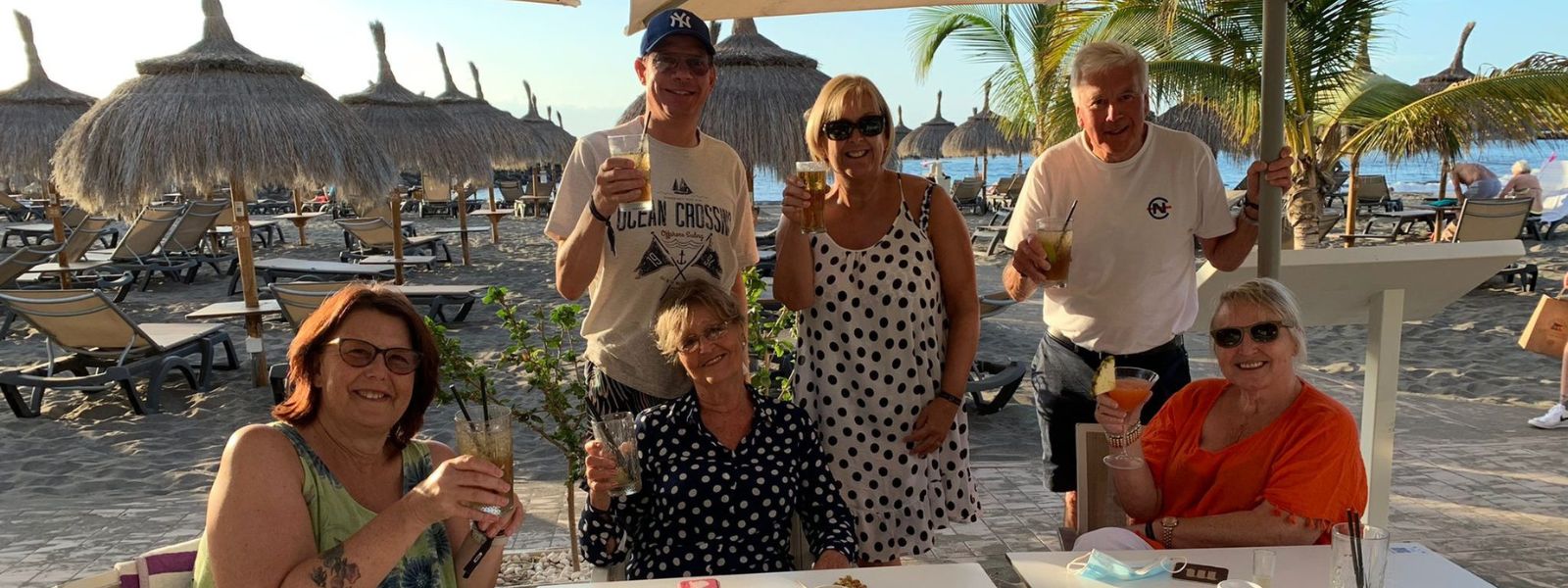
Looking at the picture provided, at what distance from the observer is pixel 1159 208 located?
9.61 feet

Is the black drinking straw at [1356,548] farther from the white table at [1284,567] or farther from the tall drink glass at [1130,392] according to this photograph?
the tall drink glass at [1130,392]

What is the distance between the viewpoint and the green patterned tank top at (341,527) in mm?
1735

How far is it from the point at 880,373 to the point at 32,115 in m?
18.1

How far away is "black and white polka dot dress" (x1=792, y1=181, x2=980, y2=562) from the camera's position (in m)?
2.62

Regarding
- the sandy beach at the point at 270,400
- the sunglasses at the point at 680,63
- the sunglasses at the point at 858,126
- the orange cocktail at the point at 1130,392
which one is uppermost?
the sunglasses at the point at 680,63

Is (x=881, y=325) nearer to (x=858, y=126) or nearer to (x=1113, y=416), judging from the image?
(x=858, y=126)

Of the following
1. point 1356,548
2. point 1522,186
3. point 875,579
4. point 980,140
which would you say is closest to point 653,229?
point 875,579

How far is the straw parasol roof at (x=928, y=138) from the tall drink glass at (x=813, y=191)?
29.8 metres

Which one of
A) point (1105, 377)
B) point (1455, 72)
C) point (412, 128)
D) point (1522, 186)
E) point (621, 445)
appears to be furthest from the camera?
point (1455, 72)

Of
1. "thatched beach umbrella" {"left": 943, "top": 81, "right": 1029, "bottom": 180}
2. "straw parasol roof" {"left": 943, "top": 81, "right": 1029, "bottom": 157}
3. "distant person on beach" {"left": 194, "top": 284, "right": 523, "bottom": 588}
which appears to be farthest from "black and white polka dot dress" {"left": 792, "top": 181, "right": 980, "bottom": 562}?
"straw parasol roof" {"left": 943, "top": 81, "right": 1029, "bottom": 157}

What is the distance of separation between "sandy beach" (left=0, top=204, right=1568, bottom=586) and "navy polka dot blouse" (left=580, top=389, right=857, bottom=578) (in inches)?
127

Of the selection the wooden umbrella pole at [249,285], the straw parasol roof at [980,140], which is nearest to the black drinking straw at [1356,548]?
the wooden umbrella pole at [249,285]

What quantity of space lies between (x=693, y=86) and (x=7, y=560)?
3.92 meters

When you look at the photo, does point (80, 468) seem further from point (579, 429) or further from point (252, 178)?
point (579, 429)
